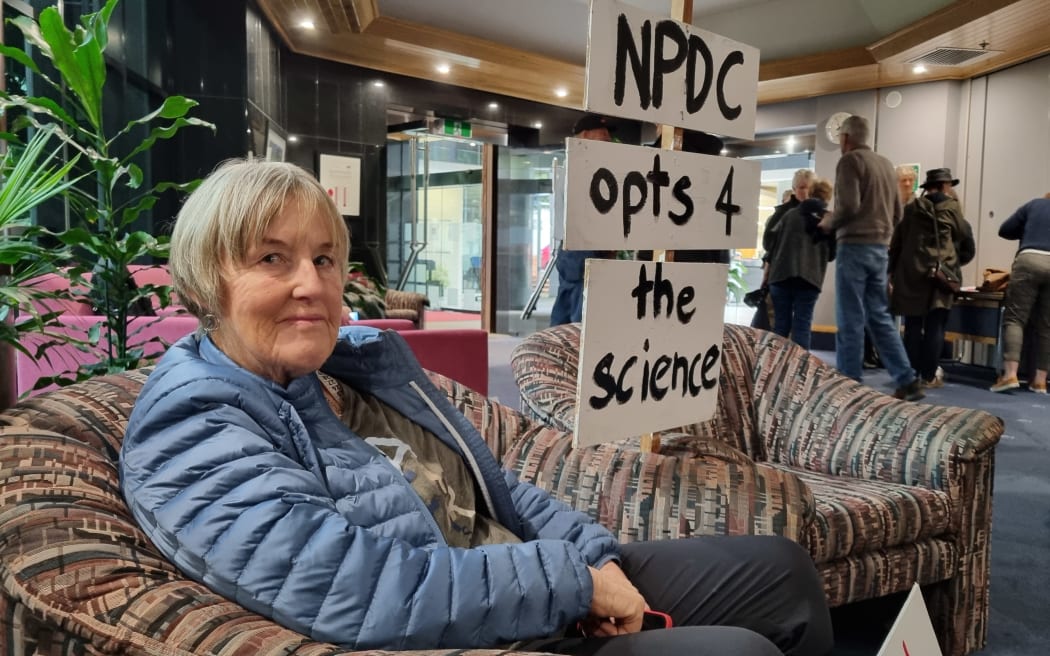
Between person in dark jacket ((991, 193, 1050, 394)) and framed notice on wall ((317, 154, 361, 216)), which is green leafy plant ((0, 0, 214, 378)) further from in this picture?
person in dark jacket ((991, 193, 1050, 394))

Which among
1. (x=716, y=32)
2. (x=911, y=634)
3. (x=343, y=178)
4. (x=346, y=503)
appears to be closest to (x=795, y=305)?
(x=716, y=32)

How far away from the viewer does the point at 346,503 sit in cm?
97

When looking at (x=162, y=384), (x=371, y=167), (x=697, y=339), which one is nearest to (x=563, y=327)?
(x=697, y=339)

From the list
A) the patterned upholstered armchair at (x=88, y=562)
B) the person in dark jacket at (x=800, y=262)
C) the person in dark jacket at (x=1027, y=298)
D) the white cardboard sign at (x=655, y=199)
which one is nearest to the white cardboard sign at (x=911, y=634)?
the patterned upholstered armchair at (x=88, y=562)

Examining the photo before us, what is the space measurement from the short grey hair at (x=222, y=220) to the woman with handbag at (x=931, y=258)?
513cm

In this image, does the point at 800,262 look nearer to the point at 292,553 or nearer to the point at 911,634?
the point at 911,634

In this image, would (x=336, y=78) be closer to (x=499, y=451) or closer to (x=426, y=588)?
(x=499, y=451)

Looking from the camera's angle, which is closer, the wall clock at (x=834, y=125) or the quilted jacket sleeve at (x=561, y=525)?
the quilted jacket sleeve at (x=561, y=525)

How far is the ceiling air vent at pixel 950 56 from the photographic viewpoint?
6.18m

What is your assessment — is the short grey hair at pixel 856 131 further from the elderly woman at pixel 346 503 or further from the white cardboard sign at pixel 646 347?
the elderly woman at pixel 346 503

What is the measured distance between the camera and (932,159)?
7160 mm

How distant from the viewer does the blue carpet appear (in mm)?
1938

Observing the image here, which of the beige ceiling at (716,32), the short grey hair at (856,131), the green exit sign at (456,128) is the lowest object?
the short grey hair at (856,131)

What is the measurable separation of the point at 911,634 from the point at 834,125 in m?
7.41
